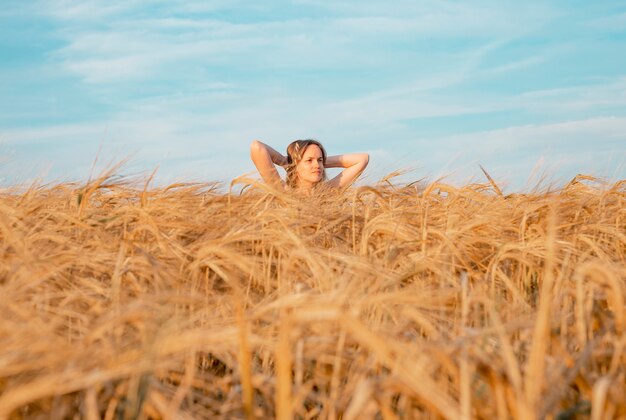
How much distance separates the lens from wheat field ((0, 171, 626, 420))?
3.35 feet

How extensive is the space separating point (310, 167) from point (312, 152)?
116 mm

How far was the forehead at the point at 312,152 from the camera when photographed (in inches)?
195

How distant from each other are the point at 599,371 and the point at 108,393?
0.92m

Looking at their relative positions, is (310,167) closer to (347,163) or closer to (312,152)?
(312,152)

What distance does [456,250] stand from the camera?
2006 millimetres

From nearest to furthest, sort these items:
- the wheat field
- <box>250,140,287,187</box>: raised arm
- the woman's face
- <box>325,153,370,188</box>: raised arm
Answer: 1. the wheat field
2. the woman's face
3. <box>250,140,287,187</box>: raised arm
4. <box>325,153,370,188</box>: raised arm

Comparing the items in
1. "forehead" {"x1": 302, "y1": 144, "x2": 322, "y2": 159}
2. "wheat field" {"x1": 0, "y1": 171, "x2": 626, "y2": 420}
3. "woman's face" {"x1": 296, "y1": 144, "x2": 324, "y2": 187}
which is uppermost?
"forehead" {"x1": 302, "y1": 144, "x2": 322, "y2": 159}

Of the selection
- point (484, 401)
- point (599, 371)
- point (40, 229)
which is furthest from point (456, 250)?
point (40, 229)

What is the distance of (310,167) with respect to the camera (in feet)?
16.2

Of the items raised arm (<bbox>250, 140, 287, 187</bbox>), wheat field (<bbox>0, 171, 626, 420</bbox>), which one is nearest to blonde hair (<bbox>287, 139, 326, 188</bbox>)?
raised arm (<bbox>250, 140, 287, 187</bbox>)

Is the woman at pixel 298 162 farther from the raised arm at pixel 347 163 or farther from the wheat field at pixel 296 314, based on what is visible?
the wheat field at pixel 296 314

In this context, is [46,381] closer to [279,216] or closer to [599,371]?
[599,371]

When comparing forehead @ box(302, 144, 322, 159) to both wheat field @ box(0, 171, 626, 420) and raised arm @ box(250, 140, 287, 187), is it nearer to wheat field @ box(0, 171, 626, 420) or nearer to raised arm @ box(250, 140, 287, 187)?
raised arm @ box(250, 140, 287, 187)

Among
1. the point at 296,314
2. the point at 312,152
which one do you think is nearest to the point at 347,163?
the point at 312,152
